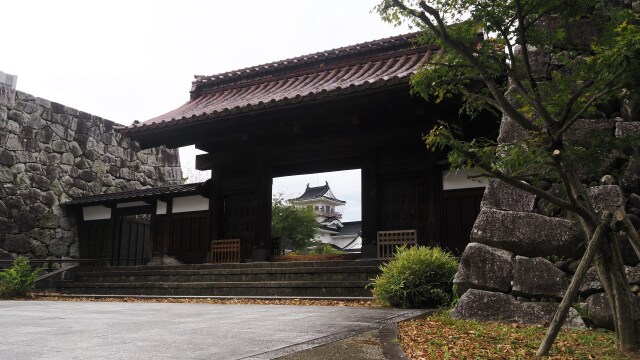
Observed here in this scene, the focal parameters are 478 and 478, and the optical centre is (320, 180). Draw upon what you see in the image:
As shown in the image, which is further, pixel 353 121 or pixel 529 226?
pixel 353 121

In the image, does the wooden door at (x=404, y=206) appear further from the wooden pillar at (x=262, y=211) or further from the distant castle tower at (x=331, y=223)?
the distant castle tower at (x=331, y=223)

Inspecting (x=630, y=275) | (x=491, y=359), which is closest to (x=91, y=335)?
(x=491, y=359)

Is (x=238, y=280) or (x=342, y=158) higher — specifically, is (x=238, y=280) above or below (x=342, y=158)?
below

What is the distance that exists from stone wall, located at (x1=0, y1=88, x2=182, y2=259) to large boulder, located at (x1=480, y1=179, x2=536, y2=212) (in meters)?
13.9

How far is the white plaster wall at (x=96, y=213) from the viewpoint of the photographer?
618 inches

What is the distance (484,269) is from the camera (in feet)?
19.2

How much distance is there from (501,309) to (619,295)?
6.65ft

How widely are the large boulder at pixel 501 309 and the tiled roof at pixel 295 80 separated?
4569mm

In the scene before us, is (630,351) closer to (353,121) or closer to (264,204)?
(353,121)

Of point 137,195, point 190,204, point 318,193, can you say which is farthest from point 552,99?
point 318,193

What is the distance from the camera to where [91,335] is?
169 inches

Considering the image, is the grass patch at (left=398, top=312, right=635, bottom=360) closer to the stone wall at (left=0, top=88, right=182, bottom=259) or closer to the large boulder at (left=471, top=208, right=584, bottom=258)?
the large boulder at (left=471, top=208, right=584, bottom=258)

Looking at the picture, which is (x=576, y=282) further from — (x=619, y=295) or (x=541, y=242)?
(x=541, y=242)

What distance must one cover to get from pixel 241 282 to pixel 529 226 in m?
5.77
